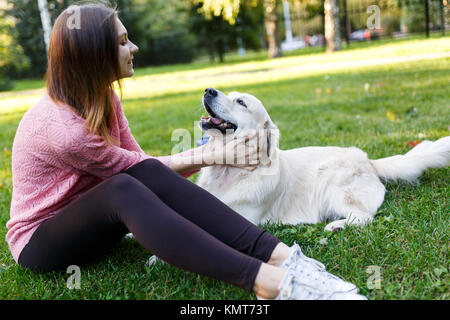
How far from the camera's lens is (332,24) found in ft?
60.0

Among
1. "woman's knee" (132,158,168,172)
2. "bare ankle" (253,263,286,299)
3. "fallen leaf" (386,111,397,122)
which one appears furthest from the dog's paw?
"fallen leaf" (386,111,397,122)

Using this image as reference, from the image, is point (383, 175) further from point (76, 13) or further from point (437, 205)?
point (76, 13)

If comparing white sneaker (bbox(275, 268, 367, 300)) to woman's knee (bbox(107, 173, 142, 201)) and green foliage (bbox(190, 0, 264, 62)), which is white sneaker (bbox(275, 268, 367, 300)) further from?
green foliage (bbox(190, 0, 264, 62))

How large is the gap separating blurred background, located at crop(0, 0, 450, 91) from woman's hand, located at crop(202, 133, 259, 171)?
11.4m

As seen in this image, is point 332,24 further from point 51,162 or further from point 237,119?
point 51,162

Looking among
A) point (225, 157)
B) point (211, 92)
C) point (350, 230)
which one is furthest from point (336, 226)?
point (211, 92)

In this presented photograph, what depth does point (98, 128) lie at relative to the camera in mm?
2291

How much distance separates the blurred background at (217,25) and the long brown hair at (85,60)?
11364mm

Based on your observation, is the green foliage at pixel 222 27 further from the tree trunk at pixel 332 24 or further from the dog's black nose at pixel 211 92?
the dog's black nose at pixel 211 92

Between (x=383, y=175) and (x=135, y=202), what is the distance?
2.29 meters

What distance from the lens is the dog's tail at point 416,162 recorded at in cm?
329

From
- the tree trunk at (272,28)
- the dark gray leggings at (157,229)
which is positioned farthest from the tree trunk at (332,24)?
the dark gray leggings at (157,229)

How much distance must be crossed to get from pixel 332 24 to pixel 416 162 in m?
16.3
